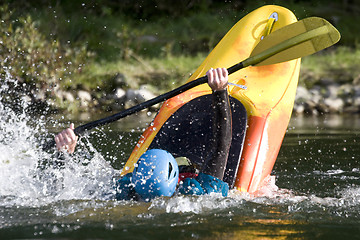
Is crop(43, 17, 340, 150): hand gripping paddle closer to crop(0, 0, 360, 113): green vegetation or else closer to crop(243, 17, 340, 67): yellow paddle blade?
crop(243, 17, 340, 67): yellow paddle blade

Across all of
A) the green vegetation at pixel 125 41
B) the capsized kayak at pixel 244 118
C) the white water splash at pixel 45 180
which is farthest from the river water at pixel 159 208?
the green vegetation at pixel 125 41

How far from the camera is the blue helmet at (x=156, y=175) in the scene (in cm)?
261

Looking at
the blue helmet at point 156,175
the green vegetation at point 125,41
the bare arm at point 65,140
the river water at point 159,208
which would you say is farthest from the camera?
the green vegetation at point 125,41

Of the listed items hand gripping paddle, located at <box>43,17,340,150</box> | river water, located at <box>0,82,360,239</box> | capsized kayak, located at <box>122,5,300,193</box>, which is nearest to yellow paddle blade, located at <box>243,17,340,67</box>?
hand gripping paddle, located at <box>43,17,340,150</box>

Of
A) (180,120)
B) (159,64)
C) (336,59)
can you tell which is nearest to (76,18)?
(159,64)

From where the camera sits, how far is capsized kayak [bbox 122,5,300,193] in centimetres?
336

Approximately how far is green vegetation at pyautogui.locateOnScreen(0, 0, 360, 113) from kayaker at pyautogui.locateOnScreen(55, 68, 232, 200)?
→ 520cm

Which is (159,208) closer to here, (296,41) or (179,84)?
(296,41)

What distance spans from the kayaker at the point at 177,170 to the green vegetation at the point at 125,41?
5.20m

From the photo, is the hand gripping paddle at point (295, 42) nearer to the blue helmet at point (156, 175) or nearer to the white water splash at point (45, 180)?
the blue helmet at point (156, 175)

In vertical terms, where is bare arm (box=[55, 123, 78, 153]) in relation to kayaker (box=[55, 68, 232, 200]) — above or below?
above

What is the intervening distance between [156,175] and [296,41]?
134cm

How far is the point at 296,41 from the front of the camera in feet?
11.1

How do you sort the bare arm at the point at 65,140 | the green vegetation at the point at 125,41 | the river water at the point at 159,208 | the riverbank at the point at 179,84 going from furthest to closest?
the green vegetation at the point at 125,41 → the riverbank at the point at 179,84 → the bare arm at the point at 65,140 → the river water at the point at 159,208
